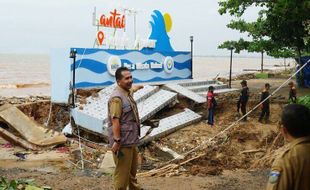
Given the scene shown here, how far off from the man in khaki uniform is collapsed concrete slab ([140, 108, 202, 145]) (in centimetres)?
822

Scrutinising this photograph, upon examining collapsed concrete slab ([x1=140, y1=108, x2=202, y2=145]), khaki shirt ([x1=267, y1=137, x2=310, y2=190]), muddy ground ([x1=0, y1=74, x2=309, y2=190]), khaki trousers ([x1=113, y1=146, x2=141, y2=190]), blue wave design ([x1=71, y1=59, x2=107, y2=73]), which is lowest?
muddy ground ([x1=0, y1=74, x2=309, y2=190])

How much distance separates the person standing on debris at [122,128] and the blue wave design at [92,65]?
803 cm

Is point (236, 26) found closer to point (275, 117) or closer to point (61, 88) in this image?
point (275, 117)

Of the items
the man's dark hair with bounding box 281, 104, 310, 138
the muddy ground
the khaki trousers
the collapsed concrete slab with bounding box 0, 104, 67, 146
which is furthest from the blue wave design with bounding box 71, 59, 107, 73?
the man's dark hair with bounding box 281, 104, 310, 138

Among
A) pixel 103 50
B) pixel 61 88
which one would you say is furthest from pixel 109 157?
pixel 103 50

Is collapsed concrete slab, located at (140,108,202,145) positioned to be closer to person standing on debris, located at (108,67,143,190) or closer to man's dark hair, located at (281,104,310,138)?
person standing on debris, located at (108,67,143,190)

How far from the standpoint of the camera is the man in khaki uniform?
2.55 meters

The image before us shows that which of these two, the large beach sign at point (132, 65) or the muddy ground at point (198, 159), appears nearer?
the muddy ground at point (198, 159)

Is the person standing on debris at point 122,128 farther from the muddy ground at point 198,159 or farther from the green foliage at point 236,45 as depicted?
the green foliage at point 236,45

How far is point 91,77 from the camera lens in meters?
13.7

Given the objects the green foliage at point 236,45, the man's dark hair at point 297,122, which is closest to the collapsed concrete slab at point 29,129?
the green foliage at point 236,45

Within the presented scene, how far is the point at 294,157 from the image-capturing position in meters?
2.58

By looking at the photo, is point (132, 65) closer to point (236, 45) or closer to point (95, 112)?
point (95, 112)

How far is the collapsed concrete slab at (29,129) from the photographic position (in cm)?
1108
